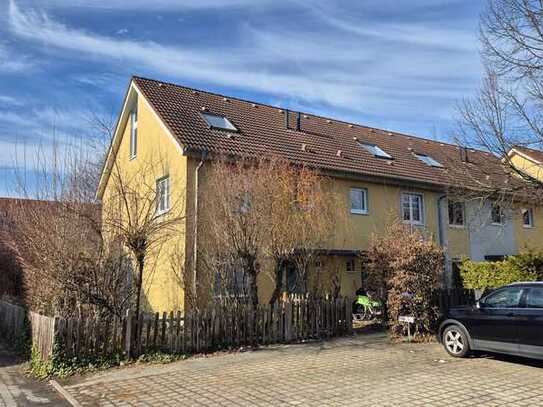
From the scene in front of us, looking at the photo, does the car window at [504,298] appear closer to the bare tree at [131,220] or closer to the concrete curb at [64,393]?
the bare tree at [131,220]

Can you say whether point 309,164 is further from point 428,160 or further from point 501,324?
point 428,160

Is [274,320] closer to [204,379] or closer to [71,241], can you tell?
[204,379]

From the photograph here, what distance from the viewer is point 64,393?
828cm

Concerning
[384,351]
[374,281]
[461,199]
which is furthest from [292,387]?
[461,199]

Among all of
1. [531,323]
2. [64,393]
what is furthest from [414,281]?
[64,393]

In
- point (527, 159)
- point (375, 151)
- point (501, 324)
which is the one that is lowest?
point (501, 324)

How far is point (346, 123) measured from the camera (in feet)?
82.8

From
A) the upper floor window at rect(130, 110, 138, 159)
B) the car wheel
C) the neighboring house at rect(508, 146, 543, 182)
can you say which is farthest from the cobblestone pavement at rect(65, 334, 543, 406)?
A: the upper floor window at rect(130, 110, 138, 159)

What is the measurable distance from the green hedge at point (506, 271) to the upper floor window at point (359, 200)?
13.5 feet

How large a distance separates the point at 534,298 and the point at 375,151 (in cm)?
1375

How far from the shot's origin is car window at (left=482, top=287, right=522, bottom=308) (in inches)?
376

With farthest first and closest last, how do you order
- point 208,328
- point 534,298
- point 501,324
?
point 208,328, point 501,324, point 534,298

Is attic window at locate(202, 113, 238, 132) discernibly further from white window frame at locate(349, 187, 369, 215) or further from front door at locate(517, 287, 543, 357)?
front door at locate(517, 287, 543, 357)

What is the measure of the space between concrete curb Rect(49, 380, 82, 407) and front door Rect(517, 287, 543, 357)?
7356mm
